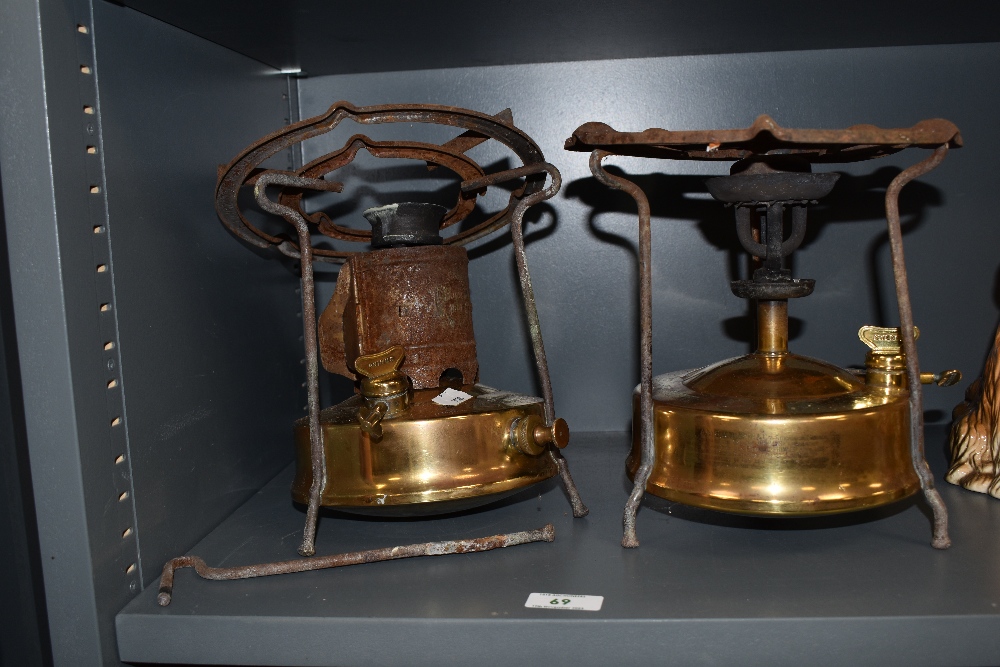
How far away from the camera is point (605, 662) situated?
30.0 inches

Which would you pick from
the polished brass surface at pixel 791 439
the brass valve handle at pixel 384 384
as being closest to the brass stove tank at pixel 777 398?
the polished brass surface at pixel 791 439

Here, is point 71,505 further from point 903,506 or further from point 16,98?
point 903,506

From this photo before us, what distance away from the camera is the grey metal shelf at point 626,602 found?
751 mm

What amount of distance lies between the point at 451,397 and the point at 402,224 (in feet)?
0.72

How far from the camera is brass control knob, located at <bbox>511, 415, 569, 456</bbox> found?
3.14 ft

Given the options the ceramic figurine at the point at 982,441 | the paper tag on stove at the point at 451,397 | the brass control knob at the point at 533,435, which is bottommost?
the ceramic figurine at the point at 982,441

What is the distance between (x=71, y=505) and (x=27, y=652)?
0.28 metres

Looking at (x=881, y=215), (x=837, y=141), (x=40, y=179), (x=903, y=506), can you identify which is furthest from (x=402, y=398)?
(x=881, y=215)

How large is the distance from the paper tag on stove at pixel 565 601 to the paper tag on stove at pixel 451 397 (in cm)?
26

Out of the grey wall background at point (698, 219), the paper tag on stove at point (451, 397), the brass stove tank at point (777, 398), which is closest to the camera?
the brass stove tank at point (777, 398)

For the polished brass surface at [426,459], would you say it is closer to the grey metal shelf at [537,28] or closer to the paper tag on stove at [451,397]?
the paper tag on stove at [451,397]

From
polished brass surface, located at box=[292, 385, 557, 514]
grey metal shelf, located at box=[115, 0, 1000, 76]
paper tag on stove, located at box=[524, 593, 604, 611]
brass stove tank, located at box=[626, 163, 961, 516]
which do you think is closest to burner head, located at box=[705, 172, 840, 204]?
brass stove tank, located at box=[626, 163, 961, 516]

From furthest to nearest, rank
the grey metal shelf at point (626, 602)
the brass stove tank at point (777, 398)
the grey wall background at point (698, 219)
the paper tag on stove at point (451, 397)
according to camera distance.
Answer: the grey wall background at point (698, 219) → the paper tag on stove at point (451, 397) → the brass stove tank at point (777, 398) → the grey metal shelf at point (626, 602)

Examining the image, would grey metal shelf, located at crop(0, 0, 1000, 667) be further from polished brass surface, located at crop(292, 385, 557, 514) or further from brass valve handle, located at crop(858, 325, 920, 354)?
brass valve handle, located at crop(858, 325, 920, 354)
